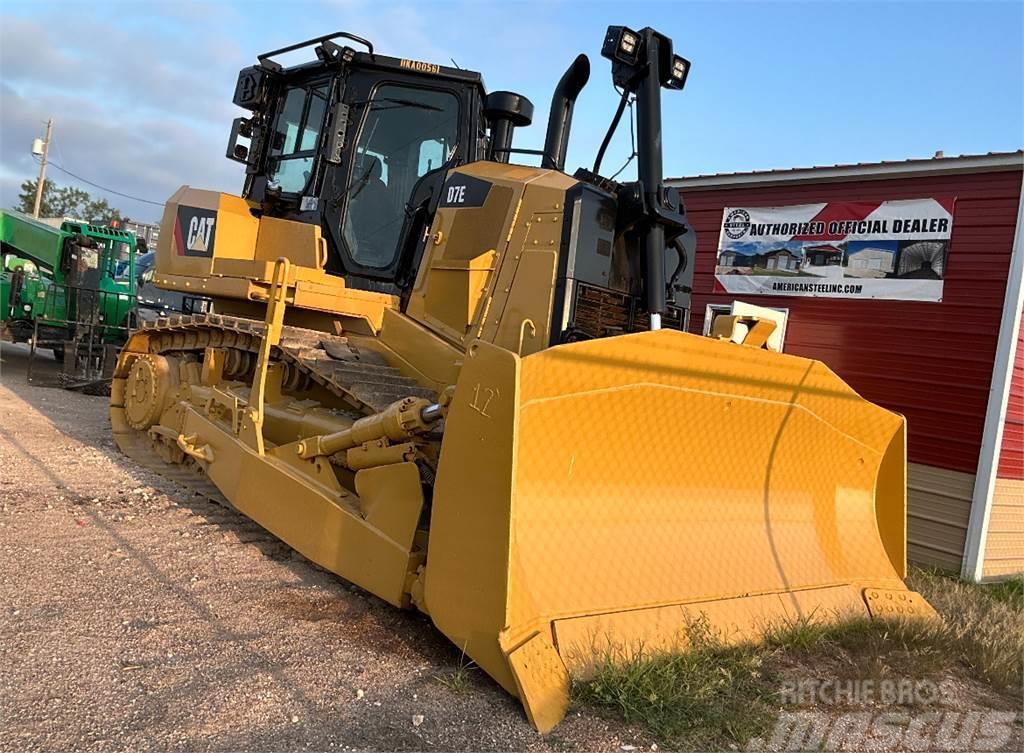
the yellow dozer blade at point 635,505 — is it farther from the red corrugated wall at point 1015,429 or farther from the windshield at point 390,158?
the red corrugated wall at point 1015,429

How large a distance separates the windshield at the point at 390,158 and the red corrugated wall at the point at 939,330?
4031mm

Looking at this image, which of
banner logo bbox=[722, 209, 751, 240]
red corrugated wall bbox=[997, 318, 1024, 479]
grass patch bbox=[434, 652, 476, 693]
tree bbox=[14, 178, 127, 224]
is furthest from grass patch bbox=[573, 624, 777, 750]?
tree bbox=[14, 178, 127, 224]

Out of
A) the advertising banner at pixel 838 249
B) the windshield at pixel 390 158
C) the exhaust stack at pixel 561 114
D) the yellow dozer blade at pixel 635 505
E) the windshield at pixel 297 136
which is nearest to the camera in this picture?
the yellow dozer blade at pixel 635 505

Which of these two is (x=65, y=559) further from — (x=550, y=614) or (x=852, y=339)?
(x=852, y=339)

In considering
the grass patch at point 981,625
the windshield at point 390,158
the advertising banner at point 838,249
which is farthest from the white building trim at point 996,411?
the windshield at point 390,158

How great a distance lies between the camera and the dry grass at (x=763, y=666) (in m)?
2.94

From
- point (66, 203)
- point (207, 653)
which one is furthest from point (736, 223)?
point (66, 203)

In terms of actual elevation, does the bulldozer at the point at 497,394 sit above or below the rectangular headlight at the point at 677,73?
below

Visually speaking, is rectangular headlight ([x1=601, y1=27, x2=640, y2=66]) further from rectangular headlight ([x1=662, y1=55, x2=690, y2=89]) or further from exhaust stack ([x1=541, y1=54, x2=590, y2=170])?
exhaust stack ([x1=541, y1=54, x2=590, y2=170])

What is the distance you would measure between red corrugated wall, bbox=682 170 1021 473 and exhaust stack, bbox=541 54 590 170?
3351mm

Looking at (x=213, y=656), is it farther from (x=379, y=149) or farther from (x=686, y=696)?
(x=379, y=149)

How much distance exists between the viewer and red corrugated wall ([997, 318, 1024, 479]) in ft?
21.5

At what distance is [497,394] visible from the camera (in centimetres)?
316

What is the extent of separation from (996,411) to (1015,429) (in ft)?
1.29
